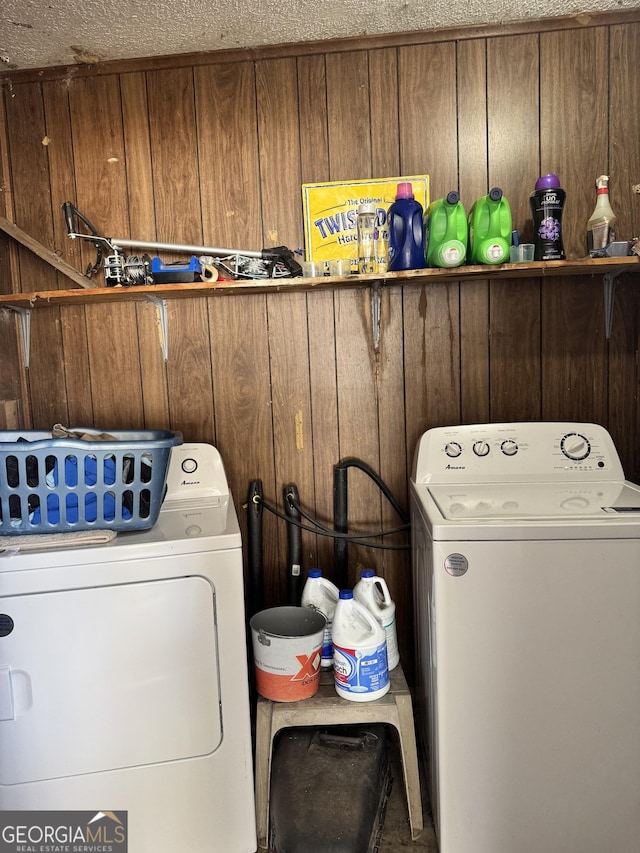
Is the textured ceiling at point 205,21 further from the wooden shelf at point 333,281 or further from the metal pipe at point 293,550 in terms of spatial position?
the metal pipe at point 293,550

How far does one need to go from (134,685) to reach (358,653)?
0.58 meters

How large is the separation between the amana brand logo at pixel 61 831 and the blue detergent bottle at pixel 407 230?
64.7 inches

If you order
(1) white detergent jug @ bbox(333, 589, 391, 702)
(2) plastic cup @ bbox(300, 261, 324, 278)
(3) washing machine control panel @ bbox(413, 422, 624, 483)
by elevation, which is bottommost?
(1) white detergent jug @ bbox(333, 589, 391, 702)

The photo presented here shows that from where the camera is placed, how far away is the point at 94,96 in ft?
6.42

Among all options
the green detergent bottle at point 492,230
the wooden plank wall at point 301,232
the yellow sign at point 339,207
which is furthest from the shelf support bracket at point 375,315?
the green detergent bottle at point 492,230

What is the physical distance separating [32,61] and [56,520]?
61.5 inches

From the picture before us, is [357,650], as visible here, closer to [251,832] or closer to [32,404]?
[251,832]

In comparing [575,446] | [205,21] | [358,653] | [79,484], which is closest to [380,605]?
[358,653]

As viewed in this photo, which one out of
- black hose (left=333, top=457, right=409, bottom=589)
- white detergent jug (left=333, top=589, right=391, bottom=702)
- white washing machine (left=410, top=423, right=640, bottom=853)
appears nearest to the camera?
white washing machine (left=410, top=423, right=640, bottom=853)

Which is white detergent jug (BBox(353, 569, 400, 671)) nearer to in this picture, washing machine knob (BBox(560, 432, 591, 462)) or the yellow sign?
washing machine knob (BBox(560, 432, 591, 462))

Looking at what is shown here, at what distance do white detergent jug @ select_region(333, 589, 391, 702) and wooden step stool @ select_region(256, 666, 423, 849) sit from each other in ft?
0.11

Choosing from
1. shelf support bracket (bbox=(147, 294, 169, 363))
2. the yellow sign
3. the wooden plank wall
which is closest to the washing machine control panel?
the wooden plank wall

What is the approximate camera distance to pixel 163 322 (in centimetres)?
199

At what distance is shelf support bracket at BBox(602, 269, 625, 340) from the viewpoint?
1.86 meters
